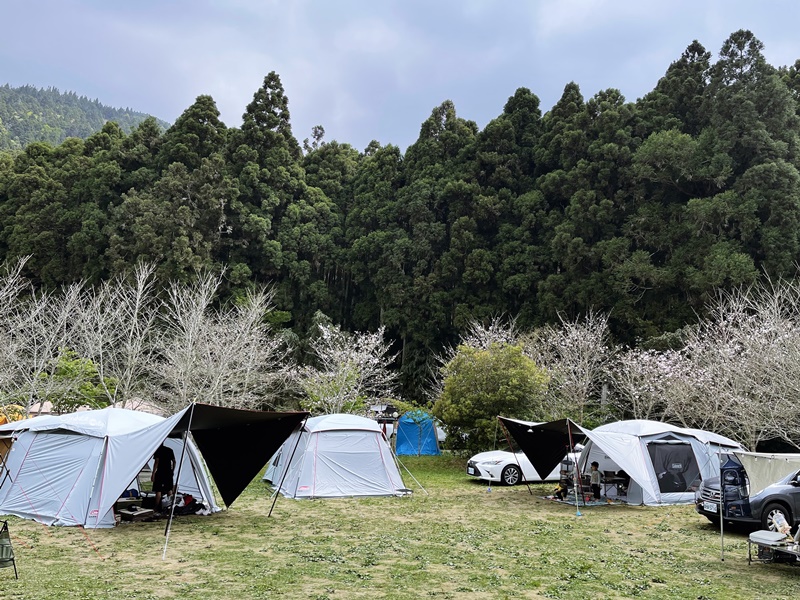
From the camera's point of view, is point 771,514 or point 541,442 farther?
point 541,442

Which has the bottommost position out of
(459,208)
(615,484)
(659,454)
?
(615,484)

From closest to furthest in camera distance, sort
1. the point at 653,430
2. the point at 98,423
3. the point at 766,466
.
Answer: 1. the point at 766,466
2. the point at 98,423
3. the point at 653,430

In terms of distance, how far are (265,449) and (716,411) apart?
13440 mm

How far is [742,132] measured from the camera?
29.8 metres

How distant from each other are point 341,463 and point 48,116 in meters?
148

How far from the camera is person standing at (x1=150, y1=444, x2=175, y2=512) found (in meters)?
12.0

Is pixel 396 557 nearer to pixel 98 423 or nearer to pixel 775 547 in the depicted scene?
pixel 775 547

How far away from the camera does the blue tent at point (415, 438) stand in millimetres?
25500

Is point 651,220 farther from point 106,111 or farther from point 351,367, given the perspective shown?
point 106,111

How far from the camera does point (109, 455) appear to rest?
1113cm

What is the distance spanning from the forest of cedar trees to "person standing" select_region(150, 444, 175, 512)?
71.4ft

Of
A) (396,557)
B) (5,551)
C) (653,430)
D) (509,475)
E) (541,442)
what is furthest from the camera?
(509,475)

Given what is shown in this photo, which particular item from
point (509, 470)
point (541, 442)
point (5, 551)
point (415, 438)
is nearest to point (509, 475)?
point (509, 470)

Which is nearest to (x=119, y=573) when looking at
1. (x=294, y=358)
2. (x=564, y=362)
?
(x=564, y=362)
